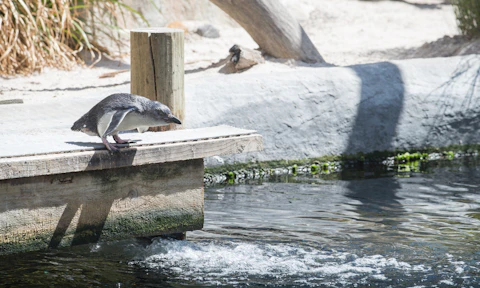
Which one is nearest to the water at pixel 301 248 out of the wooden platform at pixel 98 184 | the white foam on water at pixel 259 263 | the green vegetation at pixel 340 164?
the white foam on water at pixel 259 263

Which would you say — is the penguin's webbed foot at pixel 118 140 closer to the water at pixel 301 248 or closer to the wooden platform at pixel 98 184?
the wooden platform at pixel 98 184

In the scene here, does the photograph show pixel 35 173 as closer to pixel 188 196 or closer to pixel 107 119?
pixel 107 119

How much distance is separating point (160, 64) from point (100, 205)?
104cm

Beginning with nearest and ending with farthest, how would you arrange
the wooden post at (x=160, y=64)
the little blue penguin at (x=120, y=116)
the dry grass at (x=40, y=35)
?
the little blue penguin at (x=120, y=116) → the wooden post at (x=160, y=64) → the dry grass at (x=40, y=35)

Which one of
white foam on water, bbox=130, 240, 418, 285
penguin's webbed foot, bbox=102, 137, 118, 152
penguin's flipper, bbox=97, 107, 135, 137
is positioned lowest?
white foam on water, bbox=130, 240, 418, 285

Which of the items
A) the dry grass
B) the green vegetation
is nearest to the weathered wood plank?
the green vegetation

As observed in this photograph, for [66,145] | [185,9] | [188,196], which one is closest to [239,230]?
[188,196]

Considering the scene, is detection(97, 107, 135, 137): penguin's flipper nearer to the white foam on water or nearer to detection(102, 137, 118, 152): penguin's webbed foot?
detection(102, 137, 118, 152): penguin's webbed foot

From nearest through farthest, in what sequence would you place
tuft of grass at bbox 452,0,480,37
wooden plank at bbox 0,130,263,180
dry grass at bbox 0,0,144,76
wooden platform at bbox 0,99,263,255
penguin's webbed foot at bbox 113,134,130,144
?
wooden plank at bbox 0,130,263,180 → wooden platform at bbox 0,99,263,255 → penguin's webbed foot at bbox 113,134,130,144 → dry grass at bbox 0,0,144,76 → tuft of grass at bbox 452,0,480,37

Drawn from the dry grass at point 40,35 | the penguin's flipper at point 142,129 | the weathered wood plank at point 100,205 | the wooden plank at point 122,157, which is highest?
the dry grass at point 40,35

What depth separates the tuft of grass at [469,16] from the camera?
8.38 meters

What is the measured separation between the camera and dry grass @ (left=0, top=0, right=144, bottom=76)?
23.9 ft

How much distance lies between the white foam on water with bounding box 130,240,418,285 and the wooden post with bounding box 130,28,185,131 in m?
0.77

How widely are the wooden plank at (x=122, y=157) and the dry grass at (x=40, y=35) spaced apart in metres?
4.12
